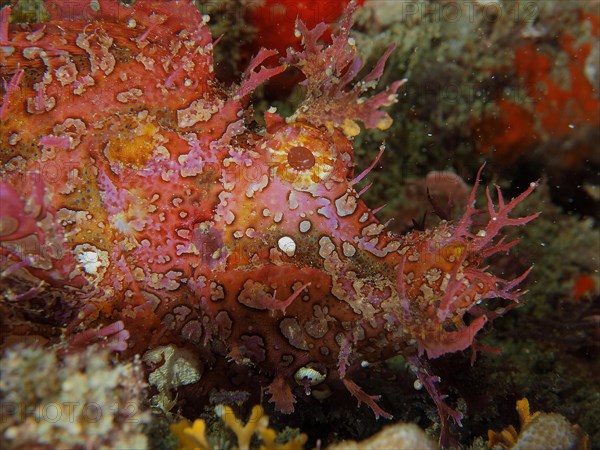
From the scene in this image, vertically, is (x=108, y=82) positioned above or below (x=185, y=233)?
above

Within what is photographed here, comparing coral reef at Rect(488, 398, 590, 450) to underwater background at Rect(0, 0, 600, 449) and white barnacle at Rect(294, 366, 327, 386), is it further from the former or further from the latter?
white barnacle at Rect(294, 366, 327, 386)

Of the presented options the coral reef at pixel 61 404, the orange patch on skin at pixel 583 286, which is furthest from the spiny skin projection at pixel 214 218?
the orange patch on skin at pixel 583 286

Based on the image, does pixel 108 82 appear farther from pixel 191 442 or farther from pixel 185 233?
pixel 191 442

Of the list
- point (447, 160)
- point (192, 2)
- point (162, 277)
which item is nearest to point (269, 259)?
point (162, 277)

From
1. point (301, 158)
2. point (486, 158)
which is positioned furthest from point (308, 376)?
point (486, 158)

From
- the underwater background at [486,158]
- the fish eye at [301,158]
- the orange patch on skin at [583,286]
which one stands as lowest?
the orange patch on skin at [583,286]

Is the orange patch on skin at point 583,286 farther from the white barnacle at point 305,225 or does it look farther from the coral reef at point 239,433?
the coral reef at point 239,433

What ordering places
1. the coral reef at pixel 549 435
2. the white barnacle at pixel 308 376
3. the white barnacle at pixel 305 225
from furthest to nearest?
1. the white barnacle at pixel 308 376
2. the white barnacle at pixel 305 225
3. the coral reef at pixel 549 435
